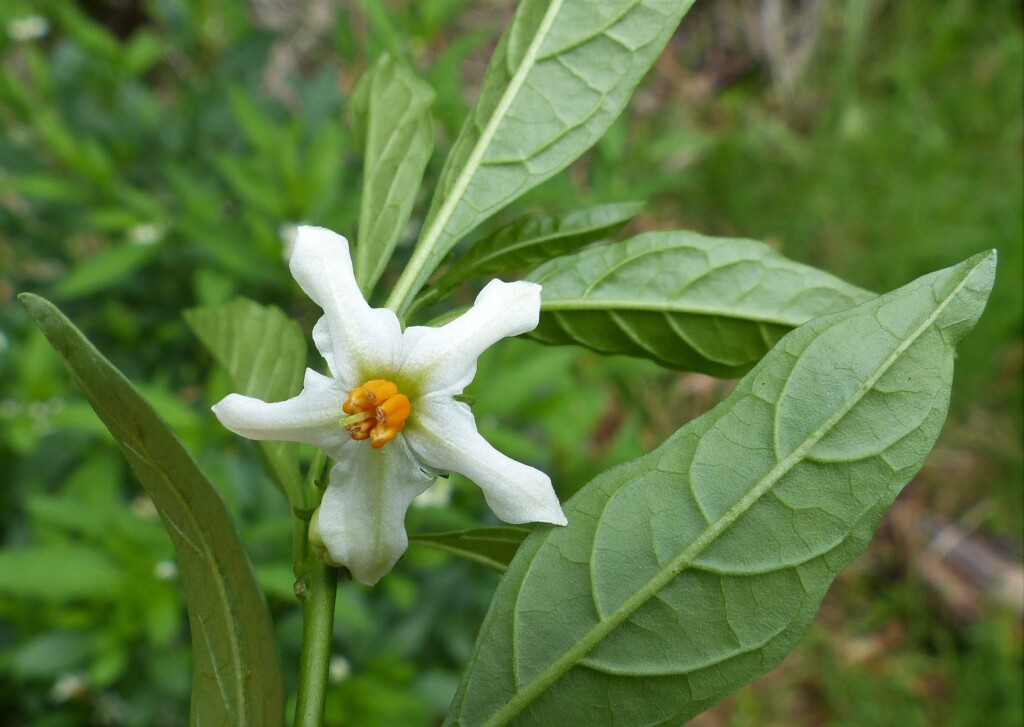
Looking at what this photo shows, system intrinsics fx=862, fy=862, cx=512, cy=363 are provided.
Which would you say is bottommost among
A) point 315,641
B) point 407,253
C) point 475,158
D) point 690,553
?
point 407,253

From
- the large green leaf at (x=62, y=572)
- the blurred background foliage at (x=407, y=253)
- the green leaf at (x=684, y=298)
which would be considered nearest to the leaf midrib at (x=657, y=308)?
the green leaf at (x=684, y=298)

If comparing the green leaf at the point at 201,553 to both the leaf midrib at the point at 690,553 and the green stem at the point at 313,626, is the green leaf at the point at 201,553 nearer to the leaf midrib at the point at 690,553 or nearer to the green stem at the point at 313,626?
the green stem at the point at 313,626

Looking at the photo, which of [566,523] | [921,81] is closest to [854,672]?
[921,81]

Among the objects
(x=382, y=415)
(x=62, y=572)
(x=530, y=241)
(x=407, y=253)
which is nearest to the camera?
(x=382, y=415)

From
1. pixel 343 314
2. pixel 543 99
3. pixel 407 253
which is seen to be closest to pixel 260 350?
pixel 343 314

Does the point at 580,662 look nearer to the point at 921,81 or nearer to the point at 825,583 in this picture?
the point at 825,583

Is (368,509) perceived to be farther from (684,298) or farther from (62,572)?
(62,572)

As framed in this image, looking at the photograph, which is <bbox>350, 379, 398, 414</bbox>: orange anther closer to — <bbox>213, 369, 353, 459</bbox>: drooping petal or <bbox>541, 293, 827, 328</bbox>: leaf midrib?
<bbox>213, 369, 353, 459</bbox>: drooping petal
